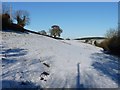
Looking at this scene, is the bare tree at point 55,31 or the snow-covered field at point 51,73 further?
the bare tree at point 55,31

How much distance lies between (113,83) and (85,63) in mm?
4405

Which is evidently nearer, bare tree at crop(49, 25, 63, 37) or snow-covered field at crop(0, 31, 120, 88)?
snow-covered field at crop(0, 31, 120, 88)

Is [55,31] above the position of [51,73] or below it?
above

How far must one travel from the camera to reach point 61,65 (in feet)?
52.7

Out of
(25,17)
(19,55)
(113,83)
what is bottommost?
(113,83)

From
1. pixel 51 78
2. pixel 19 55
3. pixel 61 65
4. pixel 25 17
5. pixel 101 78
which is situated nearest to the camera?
pixel 51 78

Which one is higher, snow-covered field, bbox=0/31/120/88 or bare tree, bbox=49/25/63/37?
bare tree, bbox=49/25/63/37

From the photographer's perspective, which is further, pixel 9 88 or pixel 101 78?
pixel 101 78

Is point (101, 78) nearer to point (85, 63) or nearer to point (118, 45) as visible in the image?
point (85, 63)

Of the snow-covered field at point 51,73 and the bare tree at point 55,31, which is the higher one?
the bare tree at point 55,31

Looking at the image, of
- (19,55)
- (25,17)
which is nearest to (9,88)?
(19,55)

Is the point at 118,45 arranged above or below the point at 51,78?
above

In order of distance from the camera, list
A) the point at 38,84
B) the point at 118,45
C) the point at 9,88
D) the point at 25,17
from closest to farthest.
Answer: the point at 9,88, the point at 38,84, the point at 118,45, the point at 25,17

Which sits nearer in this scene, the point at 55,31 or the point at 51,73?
the point at 51,73
